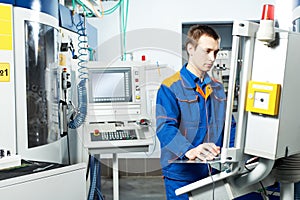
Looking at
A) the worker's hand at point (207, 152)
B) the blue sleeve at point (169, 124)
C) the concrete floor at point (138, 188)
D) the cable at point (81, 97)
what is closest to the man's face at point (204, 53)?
the blue sleeve at point (169, 124)

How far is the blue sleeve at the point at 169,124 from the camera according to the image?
1.49 m

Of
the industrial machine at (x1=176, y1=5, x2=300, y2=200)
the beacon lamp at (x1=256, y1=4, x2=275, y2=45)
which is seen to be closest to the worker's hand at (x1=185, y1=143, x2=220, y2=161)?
the industrial machine at (x1=176, y1=5, x2=300, y2=200)

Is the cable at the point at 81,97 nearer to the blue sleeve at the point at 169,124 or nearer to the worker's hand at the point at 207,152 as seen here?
the blue sleeve at the point at 169,124

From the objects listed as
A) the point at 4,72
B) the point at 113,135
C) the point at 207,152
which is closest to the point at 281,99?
the point at 207,152

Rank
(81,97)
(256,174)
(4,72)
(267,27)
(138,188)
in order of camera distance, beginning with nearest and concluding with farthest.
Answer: (267,27), (256,174), (4,72), (81,97), (138,188)

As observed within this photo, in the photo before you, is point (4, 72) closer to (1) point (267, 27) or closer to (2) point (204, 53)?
(2) point (204, 53)

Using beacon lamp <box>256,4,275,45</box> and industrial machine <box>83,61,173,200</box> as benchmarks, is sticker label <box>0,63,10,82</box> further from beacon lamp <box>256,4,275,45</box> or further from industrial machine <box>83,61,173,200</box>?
beacon lamp <box>256,4,275,45</box>

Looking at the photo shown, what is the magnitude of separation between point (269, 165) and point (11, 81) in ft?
4.67

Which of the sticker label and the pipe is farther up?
the sticker label

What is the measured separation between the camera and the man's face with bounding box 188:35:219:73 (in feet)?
5.55

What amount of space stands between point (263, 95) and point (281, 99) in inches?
1.9

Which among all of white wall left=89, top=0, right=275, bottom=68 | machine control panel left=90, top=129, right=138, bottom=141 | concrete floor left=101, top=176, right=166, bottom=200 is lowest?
concrete floor left=101, top=176, right=166, bottom=200

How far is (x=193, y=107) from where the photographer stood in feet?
5.59

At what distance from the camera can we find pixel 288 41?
97 cm
